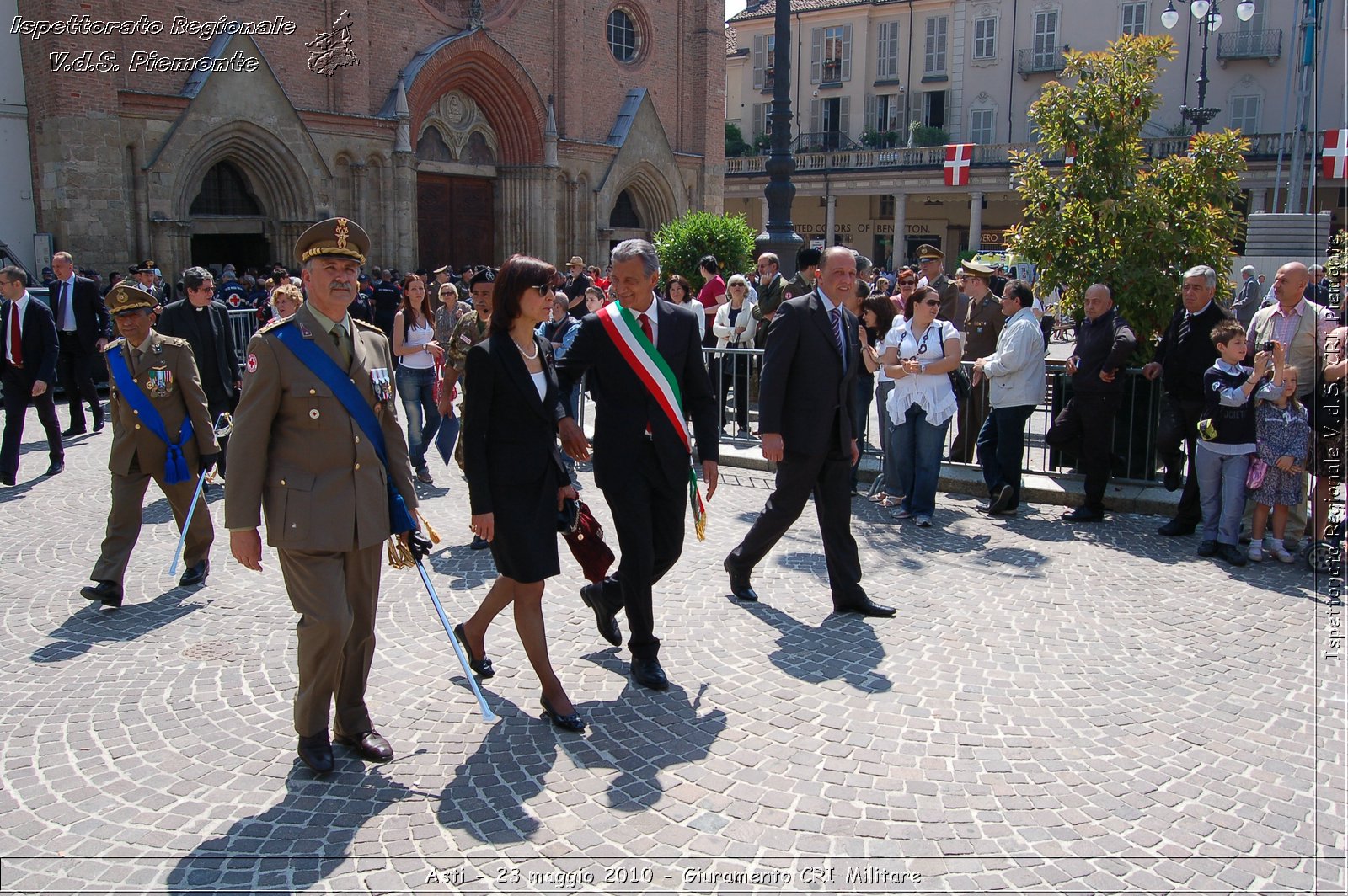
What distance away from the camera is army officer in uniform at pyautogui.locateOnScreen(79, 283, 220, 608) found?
5.91m

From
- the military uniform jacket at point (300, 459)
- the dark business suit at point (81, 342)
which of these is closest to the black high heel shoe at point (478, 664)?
the military uniform jacket at point (300, 459)

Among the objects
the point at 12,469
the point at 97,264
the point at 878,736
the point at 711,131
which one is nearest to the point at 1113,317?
the point at 878,736

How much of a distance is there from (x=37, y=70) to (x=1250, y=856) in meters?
21.6

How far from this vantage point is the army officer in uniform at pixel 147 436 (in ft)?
19.4

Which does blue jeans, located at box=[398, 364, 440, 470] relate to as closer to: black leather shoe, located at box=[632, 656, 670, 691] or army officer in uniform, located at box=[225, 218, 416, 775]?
black leather shoe, located at box=[632, 656, 670, 691]

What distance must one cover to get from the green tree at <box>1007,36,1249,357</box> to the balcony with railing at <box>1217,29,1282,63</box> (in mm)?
36693

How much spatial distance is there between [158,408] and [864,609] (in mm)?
4354

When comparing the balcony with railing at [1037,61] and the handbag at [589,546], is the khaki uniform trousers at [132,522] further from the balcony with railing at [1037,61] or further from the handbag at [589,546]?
the balcony with railing at [1037,61]

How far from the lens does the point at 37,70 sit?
18.2 m

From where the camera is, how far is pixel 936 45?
45.7m

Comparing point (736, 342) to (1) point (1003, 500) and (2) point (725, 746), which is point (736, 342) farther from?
(2) point (725, 746)

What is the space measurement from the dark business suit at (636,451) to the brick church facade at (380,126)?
17.5m

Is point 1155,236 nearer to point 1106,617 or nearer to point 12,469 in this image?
point 1106,617

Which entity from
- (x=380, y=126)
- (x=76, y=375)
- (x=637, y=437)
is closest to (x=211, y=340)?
(x=76, y=375)
